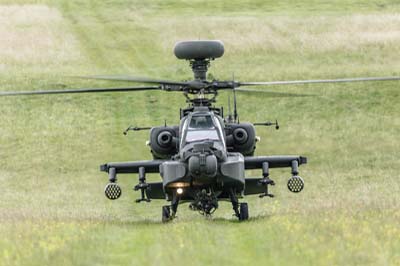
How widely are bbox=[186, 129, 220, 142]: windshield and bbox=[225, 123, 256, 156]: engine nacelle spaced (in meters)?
2.23

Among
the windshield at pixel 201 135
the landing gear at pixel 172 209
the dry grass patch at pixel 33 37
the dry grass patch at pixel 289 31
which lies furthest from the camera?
the dry grass patch at pixel 289 31

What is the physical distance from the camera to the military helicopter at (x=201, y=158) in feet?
73.1

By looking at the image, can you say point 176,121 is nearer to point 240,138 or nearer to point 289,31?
point 240,138

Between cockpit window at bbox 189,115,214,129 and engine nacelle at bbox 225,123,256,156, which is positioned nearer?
cockpit window at bbox 189,115,214,129

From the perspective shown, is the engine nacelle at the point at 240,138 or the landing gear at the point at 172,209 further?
the engine nacelle at the point at 240,138

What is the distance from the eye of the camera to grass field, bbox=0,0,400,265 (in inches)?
677

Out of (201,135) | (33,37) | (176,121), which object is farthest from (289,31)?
(201,135)

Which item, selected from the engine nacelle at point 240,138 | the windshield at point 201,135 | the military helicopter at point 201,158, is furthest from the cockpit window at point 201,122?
the engine nacelle at point 240,138

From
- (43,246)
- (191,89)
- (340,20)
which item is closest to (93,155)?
(191,89)

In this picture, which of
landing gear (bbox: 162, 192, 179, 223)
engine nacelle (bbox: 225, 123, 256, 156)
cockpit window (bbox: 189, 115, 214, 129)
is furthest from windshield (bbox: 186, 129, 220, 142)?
engine nacelle (bbox: 225, 123, 256, 156)

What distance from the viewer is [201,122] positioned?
23641 millimetres

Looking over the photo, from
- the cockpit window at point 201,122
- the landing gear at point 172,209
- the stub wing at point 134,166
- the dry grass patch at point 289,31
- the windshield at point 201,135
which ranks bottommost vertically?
the landing gear at point 172,209

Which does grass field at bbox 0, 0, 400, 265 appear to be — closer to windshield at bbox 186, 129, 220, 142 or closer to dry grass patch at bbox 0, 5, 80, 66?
dry grass patch at bbox 0, 5, 80, 66

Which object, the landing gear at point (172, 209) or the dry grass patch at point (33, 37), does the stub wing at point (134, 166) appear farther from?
the dry grass patch at point (33, 37)
